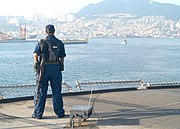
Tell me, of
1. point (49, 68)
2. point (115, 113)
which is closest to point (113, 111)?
point (115, 113)

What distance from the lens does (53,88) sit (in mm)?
7852

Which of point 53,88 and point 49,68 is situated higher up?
point 49,68

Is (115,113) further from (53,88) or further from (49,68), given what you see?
(49,68)

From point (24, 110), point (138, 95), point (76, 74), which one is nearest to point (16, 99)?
point (24, 110)

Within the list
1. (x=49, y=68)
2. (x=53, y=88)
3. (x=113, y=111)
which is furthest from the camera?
(x=113, y=111)

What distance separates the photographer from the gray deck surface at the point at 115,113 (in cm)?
709

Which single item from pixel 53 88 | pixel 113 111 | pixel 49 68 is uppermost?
pixel 49 68

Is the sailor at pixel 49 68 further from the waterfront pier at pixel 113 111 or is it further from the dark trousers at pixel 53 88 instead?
the waterfront pier at pixel 113 111

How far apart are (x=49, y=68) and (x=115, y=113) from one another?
1750mm

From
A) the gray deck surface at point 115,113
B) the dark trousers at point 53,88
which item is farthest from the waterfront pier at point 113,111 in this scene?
the dark trousers at point 53,88

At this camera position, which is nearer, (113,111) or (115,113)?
(115,113)

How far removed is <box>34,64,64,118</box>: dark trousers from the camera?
7.66 metres

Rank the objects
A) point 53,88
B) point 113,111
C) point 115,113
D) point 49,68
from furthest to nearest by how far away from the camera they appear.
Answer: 1. point 113,111
2. point 115,113
3. point 53,88
4. point 49,68

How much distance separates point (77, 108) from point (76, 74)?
139ft
